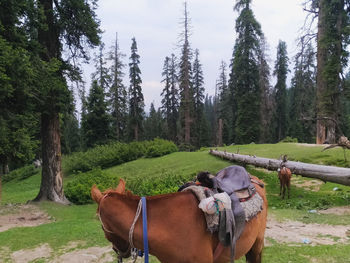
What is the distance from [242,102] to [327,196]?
25.8 m

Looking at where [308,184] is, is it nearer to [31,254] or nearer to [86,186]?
[86,186]

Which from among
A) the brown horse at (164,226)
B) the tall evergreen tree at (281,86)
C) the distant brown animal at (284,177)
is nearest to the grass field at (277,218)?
the distant brown animal at (284,177)

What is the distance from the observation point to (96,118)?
102ft

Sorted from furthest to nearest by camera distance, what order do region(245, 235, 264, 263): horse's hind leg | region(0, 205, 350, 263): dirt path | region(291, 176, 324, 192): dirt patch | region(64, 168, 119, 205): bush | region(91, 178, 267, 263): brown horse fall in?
region(64, 168, 119, 205): bush, region(291, 176, 324, 192): dirt patch, region(0, 205, 350, 263): dirt path, region(245, 235, 264, 263): horse's hind leg, region(91, 178, 267, 263): brown horse

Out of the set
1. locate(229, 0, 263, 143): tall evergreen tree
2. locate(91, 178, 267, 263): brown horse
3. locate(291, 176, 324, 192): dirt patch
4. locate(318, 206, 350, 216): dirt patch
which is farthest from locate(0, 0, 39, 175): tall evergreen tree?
locate(229, 0, 263, 143): tall evergreen tree

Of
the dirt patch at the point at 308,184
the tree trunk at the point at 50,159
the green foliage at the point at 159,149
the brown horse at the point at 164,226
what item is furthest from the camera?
the green foliage at the point at 159,149

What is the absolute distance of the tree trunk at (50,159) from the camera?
1017 centimetres

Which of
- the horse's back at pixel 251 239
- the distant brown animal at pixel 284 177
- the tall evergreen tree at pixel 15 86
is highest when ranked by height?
the tall evergreen tree at pixel 15 86

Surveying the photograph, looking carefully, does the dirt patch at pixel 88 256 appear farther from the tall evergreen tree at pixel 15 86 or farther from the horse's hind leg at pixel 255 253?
the tall evergreen tree at pixel 15 86

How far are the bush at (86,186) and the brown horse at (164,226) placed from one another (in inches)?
340

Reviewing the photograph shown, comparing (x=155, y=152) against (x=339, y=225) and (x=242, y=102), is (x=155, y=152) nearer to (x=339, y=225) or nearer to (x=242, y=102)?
(x=242, y=102)

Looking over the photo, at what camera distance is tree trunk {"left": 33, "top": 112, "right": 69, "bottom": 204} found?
1017 cm

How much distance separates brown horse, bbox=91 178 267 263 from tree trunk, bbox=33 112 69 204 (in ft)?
28.9

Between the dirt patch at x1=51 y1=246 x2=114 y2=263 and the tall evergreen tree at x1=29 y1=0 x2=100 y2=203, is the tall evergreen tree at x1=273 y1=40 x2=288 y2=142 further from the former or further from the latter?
the dirt patch at x1=51 y1=246 x2=114 y2=263
